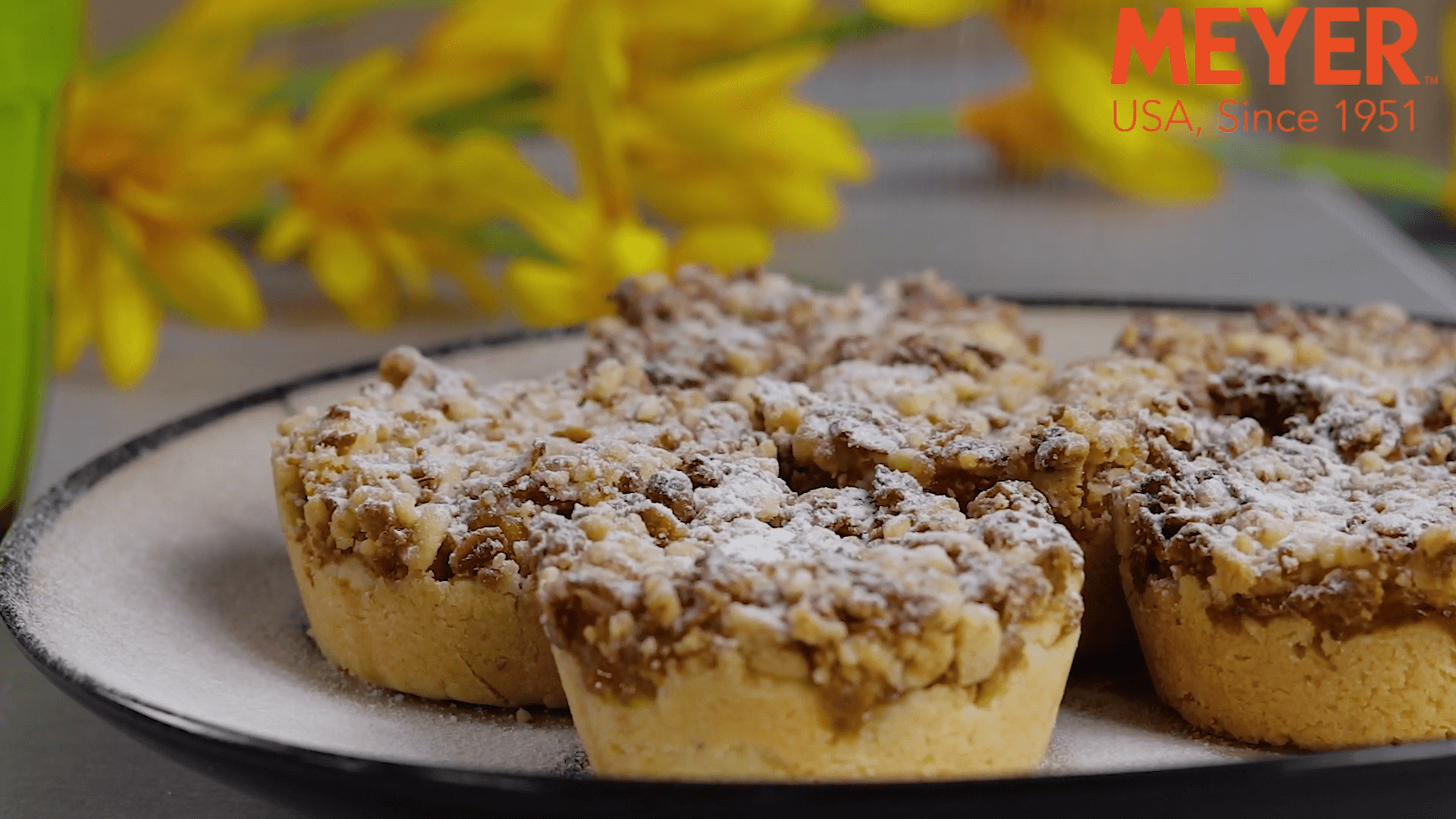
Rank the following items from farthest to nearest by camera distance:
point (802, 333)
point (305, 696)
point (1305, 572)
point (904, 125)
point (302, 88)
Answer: point (904, 125) → point (302, 88) → point (802, 333) → point (305, 696) → point (1305, 572)

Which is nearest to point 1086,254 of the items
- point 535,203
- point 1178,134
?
point 1178,134

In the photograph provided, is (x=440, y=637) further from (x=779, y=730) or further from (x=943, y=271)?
(x=943, y=271)

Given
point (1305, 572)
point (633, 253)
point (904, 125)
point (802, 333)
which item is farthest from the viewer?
point (904, 125)

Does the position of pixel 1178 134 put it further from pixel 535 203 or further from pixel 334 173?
pixel 334 173

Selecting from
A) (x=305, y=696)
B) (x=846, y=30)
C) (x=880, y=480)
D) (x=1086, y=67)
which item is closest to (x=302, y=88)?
(x=846, y=30)

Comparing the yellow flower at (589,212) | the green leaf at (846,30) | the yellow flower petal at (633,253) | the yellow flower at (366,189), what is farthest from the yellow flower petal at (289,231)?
the green leaf at (846,30)

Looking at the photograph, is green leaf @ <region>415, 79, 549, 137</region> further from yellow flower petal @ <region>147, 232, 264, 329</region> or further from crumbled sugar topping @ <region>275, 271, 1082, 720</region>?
crumbled sugar topping @ <region>275, 271, 1082, 720</region>

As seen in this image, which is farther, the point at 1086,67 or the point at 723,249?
the point at 1086,67
